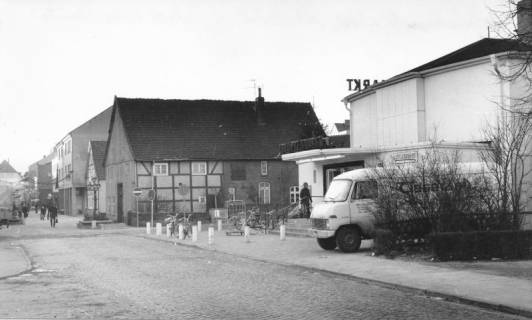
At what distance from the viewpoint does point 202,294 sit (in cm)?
1172

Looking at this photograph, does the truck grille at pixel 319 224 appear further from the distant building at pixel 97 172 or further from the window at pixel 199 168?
the distant building at pixel 97 172

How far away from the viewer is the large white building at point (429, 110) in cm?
2342

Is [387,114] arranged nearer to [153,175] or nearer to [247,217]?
[247,217]

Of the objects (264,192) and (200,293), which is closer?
(200,293)

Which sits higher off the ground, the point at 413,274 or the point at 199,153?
the point at 199,153

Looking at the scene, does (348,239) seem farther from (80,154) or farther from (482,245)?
(80,154)

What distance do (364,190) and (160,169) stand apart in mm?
28552

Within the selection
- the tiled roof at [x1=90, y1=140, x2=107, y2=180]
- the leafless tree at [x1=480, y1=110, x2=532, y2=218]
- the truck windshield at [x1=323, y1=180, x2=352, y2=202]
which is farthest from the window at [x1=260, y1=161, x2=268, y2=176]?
the truck windshield at [x1=323, y1=180, x2=352, y2=202]

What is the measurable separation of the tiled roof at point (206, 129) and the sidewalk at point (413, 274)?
82.6 ft

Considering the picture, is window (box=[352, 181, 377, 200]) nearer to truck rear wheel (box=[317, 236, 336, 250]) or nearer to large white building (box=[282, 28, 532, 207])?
truck rear wheel (box=[317, 236, 336, 250])

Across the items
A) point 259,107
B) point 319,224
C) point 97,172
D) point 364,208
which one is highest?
point 259,107

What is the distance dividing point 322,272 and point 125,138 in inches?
1391

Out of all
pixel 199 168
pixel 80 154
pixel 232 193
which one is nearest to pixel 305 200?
pixel 232 193

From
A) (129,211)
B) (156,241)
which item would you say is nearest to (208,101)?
(129,211)
